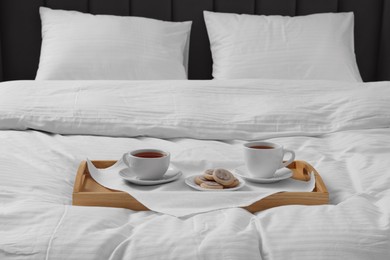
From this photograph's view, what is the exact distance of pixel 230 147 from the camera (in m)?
1.67

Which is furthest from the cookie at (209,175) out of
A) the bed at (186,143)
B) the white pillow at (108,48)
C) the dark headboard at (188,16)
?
the dark headboard at (188,16)

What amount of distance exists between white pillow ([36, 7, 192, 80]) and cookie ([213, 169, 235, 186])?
Result: 1344 millimetres

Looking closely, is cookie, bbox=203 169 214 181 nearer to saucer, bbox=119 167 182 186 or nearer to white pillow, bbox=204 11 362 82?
saucer, bbox=119 167 182 186

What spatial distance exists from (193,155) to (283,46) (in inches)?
49.0

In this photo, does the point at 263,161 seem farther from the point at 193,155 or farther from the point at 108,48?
the point at 108,48

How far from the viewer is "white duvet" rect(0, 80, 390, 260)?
1.00m

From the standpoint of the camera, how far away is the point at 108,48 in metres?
2.55

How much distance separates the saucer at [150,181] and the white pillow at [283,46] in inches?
52.1

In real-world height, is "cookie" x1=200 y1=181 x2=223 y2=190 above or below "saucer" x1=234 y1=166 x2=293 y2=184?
above

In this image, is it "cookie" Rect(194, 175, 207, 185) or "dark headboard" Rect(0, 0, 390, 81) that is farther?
"dark headboard" Rect(0, 0, 390, 81)

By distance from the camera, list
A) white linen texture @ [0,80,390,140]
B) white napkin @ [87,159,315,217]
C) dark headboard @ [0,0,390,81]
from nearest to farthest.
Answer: white napkin @ [87,159,315,217] < white linen texture @ [0,80,390,140] < dark headboard @ [0,0,390,81]

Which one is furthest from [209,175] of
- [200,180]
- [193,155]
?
[193,155]

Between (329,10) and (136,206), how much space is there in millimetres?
2111

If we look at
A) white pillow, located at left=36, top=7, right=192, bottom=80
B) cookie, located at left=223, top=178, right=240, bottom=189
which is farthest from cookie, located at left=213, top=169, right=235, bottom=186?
white pillow, located at left=36, top=7, right=192, bottom=80
